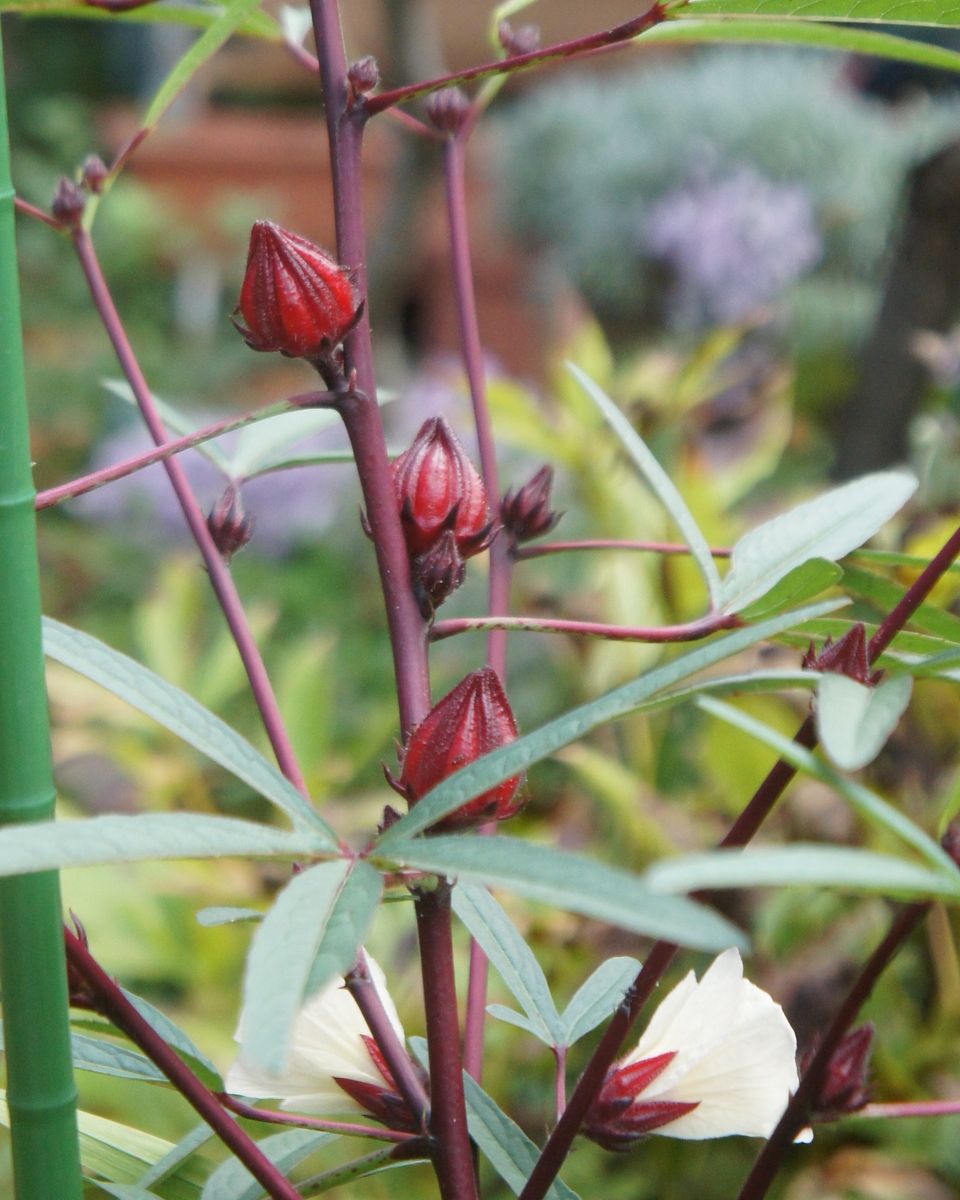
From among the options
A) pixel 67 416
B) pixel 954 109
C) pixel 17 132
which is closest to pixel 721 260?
pixel 954 109

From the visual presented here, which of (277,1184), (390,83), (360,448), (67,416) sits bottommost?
(67,416)

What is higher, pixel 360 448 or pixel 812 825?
pixel 360 448

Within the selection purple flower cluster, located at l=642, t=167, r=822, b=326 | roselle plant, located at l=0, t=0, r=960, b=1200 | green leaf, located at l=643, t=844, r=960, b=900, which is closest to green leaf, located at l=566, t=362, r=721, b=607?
roselle plant, located at l=0, t=0, r=960, b=1200

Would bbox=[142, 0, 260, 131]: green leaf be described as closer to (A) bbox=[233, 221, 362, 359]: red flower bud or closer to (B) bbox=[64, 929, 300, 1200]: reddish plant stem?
(A) bbox=[233, 221, 362, 359]: red flower bud

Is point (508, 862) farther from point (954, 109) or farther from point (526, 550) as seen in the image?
point (954, 109)

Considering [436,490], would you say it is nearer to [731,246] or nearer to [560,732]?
[560,732]
